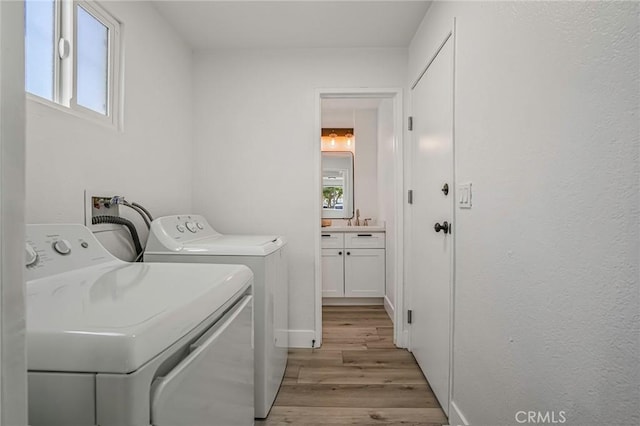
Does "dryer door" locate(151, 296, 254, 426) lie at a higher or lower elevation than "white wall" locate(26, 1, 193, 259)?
lower

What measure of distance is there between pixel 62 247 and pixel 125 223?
56 cm

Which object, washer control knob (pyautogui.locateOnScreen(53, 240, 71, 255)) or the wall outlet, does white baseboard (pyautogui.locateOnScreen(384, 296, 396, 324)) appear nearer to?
the wall outlet

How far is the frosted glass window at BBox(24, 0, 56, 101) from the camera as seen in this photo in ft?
4.15

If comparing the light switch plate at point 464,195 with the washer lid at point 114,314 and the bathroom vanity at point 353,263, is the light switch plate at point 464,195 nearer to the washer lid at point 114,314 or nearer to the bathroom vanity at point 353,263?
the washer lid at point 114,314

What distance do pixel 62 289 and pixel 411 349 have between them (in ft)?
7.15

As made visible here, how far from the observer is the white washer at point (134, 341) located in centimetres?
55

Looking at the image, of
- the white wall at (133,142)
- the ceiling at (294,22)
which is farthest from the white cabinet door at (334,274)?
the ceiling at (294,22)

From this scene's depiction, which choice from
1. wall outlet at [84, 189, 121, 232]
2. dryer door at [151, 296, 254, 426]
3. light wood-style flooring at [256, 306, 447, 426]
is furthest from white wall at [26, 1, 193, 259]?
light wood-style flooring at [256, 306, 447, 426]

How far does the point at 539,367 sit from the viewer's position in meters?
0.92

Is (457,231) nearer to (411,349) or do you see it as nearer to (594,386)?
(594,386)

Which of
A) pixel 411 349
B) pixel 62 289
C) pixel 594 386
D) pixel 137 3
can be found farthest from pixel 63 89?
pixel 411 349

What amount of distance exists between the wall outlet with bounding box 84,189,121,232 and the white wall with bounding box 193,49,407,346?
93 centimetres

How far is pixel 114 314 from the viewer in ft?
2.08

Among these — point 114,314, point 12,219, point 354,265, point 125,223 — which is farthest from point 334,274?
point 12,219
